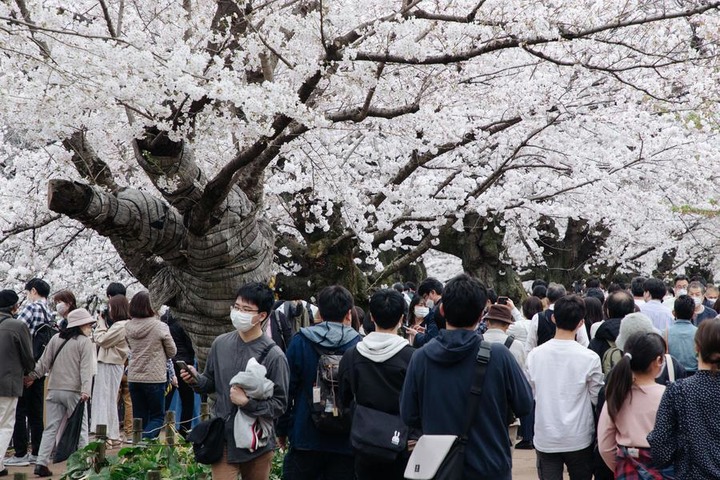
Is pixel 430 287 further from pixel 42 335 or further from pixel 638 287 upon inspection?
pixel 42 335

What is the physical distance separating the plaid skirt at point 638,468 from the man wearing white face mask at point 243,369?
6.53 ft

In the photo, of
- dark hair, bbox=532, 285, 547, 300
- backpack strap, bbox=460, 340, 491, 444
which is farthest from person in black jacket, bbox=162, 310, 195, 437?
backpack strap, bbox=460, 340, 491, 444

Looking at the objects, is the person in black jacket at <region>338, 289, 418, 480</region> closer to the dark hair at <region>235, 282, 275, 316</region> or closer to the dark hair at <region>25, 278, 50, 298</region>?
the dark hair at <region>235, 282, 275, 316</region>

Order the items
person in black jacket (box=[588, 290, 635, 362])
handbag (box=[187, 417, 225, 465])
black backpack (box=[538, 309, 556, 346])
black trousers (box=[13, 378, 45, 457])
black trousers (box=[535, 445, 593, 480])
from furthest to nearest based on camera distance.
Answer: black trousers (box=[13, 378, 45, 457])
black backpack (box=[538, 309, 556, 346])
person in black jacket (box=[588, 290, 635, 362])
black trousers (box=[535, 445, 593, 480])
handbag (box=[187, 417, 225, 465])

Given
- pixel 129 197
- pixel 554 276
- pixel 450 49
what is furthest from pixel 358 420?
pixel 554 276

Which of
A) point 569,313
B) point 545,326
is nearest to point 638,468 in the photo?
point 569,313

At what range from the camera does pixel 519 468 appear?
8.80 metres

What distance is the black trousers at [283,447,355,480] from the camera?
5.41 meters

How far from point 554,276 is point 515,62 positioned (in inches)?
419

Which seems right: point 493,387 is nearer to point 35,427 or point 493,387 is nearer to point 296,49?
point 296,49

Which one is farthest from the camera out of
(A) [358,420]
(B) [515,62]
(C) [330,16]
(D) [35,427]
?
(B) [515,62]

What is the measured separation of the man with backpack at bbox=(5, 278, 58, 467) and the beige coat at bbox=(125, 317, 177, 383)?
3.05ft

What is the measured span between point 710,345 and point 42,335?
7.65 meters

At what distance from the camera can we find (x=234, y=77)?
6270 millimetres
